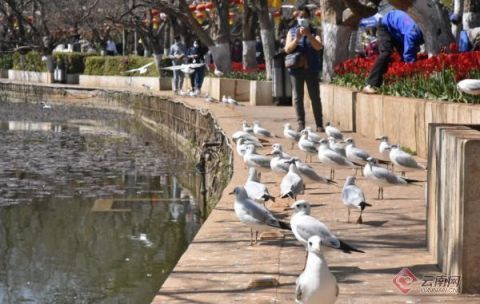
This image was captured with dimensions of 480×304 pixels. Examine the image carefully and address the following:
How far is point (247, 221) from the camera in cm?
889

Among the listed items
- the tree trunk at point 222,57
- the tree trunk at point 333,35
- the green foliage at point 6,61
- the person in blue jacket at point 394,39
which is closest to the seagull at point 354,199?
the person in blue jacket at point 394,39

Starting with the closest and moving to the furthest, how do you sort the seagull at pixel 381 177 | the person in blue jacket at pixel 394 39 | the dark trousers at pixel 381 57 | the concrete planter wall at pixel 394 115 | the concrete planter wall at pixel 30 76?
the seagull at pixel 381 177, the concrete planter wall at pixel 394 115, the dark trousers at pixel 381 57, the person in blue jacket at pixel 394 39, the concrete planter wall at pixel 30 76

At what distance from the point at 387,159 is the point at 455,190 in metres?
6.05

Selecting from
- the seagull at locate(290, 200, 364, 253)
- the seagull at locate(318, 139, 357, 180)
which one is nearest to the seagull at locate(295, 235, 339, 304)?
the seagull at locate(290, 200, 364, 253)

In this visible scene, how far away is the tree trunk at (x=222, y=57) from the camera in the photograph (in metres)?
36.3

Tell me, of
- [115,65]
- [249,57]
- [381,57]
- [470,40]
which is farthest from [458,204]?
[115,65]

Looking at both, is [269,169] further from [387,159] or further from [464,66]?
[464,66]

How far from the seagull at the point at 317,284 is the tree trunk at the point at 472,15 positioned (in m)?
17.0

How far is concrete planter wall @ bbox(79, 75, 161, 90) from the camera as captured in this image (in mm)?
45006

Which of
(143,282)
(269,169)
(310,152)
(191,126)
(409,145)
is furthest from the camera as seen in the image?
(191,126)

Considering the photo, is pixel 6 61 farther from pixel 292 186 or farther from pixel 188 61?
pixel 292 186

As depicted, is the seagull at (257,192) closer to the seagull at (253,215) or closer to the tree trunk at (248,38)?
the seagull at (253,215)

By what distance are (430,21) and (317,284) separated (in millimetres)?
12046

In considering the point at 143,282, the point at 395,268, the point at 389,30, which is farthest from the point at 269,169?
the point at 389,30
